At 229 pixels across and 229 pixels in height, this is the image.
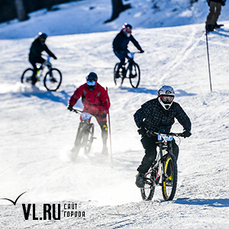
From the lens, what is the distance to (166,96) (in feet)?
17.4

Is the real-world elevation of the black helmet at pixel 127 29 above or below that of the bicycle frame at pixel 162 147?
above

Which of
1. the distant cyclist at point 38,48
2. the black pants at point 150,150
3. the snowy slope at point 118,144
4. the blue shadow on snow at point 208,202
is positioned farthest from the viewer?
the distant cyclist at point 38,48

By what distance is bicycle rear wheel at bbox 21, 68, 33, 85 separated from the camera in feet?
47.1

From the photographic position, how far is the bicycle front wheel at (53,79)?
13.8 m

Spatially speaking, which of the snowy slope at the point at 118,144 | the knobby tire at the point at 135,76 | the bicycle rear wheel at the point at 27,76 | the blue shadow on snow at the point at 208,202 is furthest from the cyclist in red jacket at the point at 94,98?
the bicycle rear wheel at the point at 27,76

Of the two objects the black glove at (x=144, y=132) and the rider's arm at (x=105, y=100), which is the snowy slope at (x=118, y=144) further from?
the rider's arm at (x=105, y=100)

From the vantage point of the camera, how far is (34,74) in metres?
14.0

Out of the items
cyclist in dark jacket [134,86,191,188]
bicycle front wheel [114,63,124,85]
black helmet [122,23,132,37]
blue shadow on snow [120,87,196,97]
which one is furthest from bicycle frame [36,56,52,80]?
cyclist in dark jacket [134,86,191,188]

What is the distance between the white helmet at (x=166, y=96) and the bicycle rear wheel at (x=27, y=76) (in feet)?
31.4

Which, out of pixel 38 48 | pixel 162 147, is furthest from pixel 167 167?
pixel 38 48

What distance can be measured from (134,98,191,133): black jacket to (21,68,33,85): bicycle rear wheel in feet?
30.7

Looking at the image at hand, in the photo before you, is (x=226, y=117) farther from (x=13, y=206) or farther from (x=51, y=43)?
(x=51, y=43)

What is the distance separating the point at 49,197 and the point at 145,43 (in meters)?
12.6

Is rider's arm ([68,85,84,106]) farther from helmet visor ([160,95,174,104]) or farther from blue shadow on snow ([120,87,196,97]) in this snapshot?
blue shadow on snow ([120,87,196,97])
